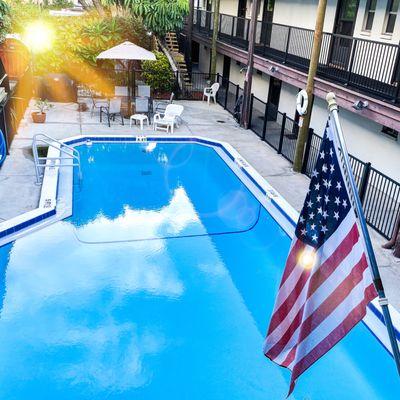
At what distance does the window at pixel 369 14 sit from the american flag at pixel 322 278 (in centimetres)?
1180

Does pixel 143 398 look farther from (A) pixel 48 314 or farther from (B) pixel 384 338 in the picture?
(B) pixel 384 338

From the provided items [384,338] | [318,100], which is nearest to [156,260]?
[384,338]

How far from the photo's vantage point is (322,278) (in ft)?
12.0

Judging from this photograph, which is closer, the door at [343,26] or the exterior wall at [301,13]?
the door at [343,26]

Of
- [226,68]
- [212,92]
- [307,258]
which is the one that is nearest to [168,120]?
[212,92]

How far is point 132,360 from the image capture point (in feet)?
22.1

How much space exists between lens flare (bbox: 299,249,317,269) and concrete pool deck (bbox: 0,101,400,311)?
456cm

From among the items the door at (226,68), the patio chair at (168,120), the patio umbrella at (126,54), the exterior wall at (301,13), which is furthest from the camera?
the door at (226,68)

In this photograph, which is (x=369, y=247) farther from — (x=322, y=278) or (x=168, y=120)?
(x=168, y=120)

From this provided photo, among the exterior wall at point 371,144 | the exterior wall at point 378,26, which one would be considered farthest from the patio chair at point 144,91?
the exterior wall at point 378,26

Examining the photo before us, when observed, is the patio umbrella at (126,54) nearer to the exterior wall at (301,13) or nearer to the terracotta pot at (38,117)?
the terracotta pot at (38,117)

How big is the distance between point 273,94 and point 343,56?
610 cm

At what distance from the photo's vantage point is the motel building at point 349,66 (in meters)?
11.2

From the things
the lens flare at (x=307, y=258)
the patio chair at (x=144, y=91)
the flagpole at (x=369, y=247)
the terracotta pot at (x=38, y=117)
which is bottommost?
the terracotta pot at (x=38, y=117)
